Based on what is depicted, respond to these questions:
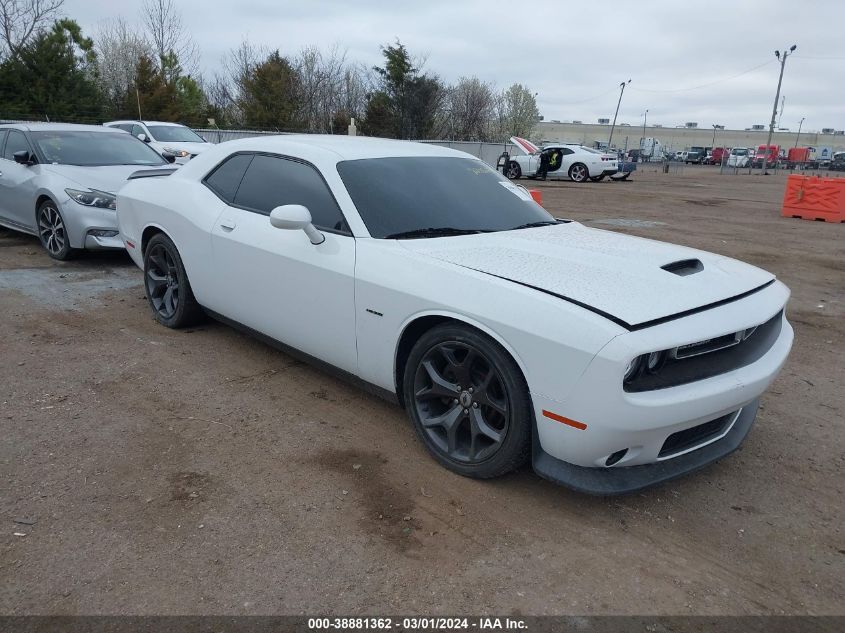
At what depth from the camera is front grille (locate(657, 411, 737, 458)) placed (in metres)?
2.87

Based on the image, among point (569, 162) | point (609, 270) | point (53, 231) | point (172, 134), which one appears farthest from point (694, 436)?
point (569, 162)

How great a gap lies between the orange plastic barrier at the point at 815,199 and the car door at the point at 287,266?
1407cm

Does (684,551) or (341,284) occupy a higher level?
(341,284)

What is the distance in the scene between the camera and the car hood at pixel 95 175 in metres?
7.25

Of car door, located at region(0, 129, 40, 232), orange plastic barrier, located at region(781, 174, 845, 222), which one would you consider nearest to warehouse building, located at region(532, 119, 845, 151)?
orange plastic barrier, located at region(781, 174, 845, 222)

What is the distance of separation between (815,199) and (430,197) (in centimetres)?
1391

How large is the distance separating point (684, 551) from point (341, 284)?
204 cm

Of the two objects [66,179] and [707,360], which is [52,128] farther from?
[707,360]

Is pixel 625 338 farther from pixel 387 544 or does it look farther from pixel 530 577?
pixel 387 544

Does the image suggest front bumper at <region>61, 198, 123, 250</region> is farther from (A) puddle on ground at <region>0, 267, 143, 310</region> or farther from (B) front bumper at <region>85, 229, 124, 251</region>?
(A) puddle on ground at <region>0, 267, 143, 310</region>

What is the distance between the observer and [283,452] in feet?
11.3

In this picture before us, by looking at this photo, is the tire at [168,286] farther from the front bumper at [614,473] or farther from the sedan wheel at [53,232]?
the front bumper at [614,473]

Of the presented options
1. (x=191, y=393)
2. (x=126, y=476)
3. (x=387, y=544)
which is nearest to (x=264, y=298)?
(x=191, y=393)

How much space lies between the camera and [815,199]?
14727 millimetres
